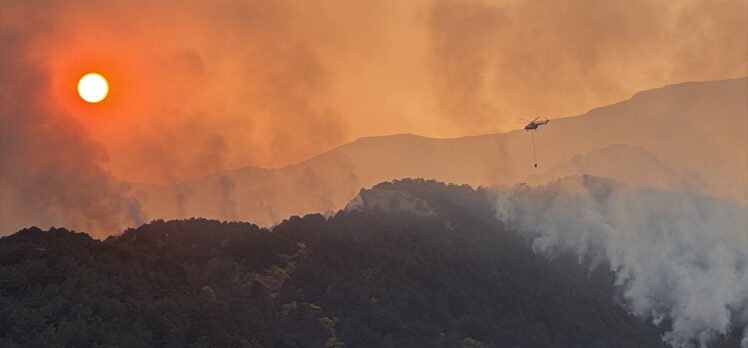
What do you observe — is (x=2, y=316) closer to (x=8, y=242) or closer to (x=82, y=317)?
(x=82, y=317)

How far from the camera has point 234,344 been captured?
18038 cm

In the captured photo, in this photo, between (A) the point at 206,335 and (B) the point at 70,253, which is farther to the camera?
(B) the point at 70,253

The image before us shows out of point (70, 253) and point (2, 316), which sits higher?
point (70, 253)

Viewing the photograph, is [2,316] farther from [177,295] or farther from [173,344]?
[177,295]

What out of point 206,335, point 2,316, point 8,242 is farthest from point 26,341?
point 8,242

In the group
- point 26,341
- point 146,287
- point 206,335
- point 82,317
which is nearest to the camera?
point 26,341

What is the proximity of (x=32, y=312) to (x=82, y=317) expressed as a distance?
8.50m

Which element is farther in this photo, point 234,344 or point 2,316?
point 234,344

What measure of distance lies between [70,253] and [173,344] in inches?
1412

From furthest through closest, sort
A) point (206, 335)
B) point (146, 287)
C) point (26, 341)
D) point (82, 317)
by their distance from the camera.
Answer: point (146, 287), point (206, 335), point (82, 317), point (26, 341)

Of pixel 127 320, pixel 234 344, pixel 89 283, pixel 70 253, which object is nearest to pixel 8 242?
pixel 70 253

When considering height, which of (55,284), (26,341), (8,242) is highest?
(8,242)

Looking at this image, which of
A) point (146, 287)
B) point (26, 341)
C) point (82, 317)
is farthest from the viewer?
point (146, 287)

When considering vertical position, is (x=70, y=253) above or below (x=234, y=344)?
above
